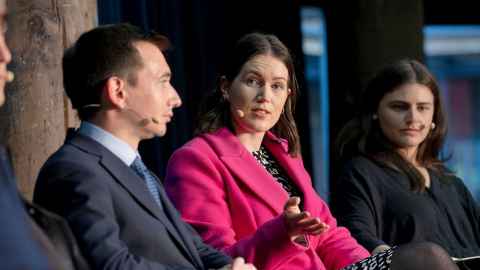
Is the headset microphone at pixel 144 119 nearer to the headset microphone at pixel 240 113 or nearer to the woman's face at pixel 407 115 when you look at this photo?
the headset microphone at pixel 240 113

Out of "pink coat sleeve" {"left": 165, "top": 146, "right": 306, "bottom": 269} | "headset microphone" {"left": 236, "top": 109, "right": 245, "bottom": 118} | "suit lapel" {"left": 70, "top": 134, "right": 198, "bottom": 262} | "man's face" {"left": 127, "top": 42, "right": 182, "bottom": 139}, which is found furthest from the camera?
"headset microphone" {"left": 236, "top": 109, "right": 245, "bottom": 118}

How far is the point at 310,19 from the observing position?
721 cm

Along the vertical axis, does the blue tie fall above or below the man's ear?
below

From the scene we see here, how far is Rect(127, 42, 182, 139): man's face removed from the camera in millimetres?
2818

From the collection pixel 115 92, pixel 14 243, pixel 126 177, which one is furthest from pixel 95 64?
pixel 14 243

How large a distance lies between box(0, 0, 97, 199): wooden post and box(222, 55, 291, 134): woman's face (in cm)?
61

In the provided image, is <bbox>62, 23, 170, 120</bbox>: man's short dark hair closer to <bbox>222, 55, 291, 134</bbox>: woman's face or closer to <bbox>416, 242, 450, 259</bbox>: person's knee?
<bbox>222, 55, 291, 134</bbox>: woman's face

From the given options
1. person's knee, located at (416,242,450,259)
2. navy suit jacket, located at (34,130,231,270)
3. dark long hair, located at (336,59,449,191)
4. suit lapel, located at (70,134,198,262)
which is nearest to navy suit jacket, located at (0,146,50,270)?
navy suit jacket, located at (34,130,231,270)

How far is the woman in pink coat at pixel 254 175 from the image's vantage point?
3234 mm

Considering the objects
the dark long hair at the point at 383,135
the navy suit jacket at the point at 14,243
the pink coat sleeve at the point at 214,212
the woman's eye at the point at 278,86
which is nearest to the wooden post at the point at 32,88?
the pink coat sleeve at the point at 214,212

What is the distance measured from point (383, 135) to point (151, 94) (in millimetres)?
1703

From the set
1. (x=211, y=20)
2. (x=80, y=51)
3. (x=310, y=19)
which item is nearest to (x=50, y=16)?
(x=80, y=51)

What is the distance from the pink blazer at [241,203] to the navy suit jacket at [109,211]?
0.39 m

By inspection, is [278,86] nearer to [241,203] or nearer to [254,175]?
[254,175]
